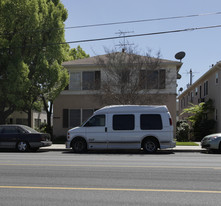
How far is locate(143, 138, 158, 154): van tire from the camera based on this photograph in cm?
1496

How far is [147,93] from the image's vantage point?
2173 cm

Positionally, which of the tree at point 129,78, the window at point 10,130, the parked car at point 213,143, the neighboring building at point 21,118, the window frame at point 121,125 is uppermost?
the tree at point 129,78

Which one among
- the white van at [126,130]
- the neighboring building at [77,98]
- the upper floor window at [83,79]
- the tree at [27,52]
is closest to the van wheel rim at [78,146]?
the white van at [126,130]

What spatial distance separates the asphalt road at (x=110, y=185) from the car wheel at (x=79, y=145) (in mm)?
5499

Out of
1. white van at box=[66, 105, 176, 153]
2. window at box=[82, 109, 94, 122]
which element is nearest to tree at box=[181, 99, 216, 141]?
window at box=[82, 109, 94, 122]

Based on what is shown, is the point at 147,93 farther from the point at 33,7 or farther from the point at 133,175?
the point at 133,175

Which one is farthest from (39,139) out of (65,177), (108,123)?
(65,177)

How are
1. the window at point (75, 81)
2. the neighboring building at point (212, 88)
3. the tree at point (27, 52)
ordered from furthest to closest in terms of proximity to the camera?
the window at point (75, 81) < the neighboring building at point (212, 88) < the tree at point (27, 52)

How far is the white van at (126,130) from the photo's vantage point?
49.0 feet

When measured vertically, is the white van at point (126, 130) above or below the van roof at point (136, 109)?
below

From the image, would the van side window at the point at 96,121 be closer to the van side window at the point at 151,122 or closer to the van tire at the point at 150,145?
the van side window at the point at 151,122

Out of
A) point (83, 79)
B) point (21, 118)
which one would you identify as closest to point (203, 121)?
point (83, 79)

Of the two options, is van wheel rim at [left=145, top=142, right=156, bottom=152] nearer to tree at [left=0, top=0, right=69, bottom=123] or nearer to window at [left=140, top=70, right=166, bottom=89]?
window at [left=140, top=70, right=166, bottom=89]

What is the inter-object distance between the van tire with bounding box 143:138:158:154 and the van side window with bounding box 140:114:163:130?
636 millimetres
